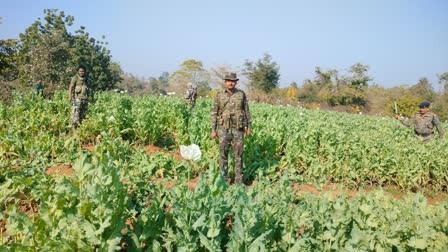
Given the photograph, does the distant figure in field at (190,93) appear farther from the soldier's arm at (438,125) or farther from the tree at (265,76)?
the tree at (265,76)

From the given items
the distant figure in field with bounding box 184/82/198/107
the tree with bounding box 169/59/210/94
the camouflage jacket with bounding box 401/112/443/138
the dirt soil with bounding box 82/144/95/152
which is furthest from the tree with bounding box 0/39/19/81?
the tree with bounding box 169/59/210/94

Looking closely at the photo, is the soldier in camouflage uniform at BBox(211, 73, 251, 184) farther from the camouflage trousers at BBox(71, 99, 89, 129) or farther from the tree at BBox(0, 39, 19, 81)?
the tree at BBox(0, 39, 19, 81)

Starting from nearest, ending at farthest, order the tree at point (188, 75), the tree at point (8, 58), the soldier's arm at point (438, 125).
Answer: the soldier's arm at point (438, 125) < the tree at point (8, 58) < the tree at point (188, 75)

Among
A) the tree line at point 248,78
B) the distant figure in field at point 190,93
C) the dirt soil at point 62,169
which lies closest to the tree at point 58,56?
the tree line at point 248,78

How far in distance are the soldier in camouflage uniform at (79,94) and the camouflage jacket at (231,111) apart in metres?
4.76

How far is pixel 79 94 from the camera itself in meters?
8.07

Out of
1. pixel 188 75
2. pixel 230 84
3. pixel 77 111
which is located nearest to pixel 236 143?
pixel 230 84

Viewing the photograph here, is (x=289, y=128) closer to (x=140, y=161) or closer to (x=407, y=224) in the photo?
(x=140, y=161)

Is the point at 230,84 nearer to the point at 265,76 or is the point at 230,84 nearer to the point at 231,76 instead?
the point at 231,76

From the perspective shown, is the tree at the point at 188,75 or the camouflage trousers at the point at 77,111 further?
the tree at the point at 188,75

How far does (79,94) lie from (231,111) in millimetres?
5204

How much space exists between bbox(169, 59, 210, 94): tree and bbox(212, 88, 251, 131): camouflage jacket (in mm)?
72462

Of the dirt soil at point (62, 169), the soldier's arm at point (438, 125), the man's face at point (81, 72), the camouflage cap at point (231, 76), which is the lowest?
the dirt soil at point (62, 169)

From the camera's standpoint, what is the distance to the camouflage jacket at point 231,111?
17.8 ft
